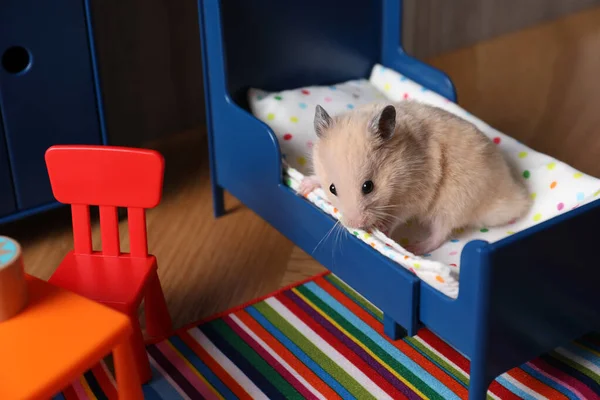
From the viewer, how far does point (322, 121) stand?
1328 mm

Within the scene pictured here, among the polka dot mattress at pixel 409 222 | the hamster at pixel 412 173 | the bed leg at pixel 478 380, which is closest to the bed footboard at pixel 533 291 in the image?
the bed leg at pixel 478 380

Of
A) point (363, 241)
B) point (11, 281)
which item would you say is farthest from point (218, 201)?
point (11, 281)

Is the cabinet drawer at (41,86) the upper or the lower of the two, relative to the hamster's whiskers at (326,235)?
upper

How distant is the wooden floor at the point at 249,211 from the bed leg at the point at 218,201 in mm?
21

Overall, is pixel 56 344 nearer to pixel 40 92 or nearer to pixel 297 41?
pixel 40 92

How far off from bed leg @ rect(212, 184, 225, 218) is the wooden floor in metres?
0.02

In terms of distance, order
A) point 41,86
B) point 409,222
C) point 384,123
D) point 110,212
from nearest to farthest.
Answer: point 384,123
point 110,212
point 409,222
point 41,86

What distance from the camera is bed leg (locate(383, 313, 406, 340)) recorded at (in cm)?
143

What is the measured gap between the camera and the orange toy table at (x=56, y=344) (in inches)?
37.3

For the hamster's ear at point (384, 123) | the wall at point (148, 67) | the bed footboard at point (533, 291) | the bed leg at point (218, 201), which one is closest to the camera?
the bed footboard at point (533, 291)

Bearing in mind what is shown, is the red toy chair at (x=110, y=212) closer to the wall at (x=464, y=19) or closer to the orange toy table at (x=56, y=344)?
the orange toy table at (x=56, y=344)

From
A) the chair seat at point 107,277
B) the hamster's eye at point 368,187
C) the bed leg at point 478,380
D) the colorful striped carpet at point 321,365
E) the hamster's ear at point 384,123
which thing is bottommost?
the colorful striped carpet at point 321,365

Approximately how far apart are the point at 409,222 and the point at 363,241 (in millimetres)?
201

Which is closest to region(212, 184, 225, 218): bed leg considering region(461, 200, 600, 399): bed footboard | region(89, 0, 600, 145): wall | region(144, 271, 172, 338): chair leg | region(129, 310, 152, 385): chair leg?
region(89, 0, 600, 145): wall
